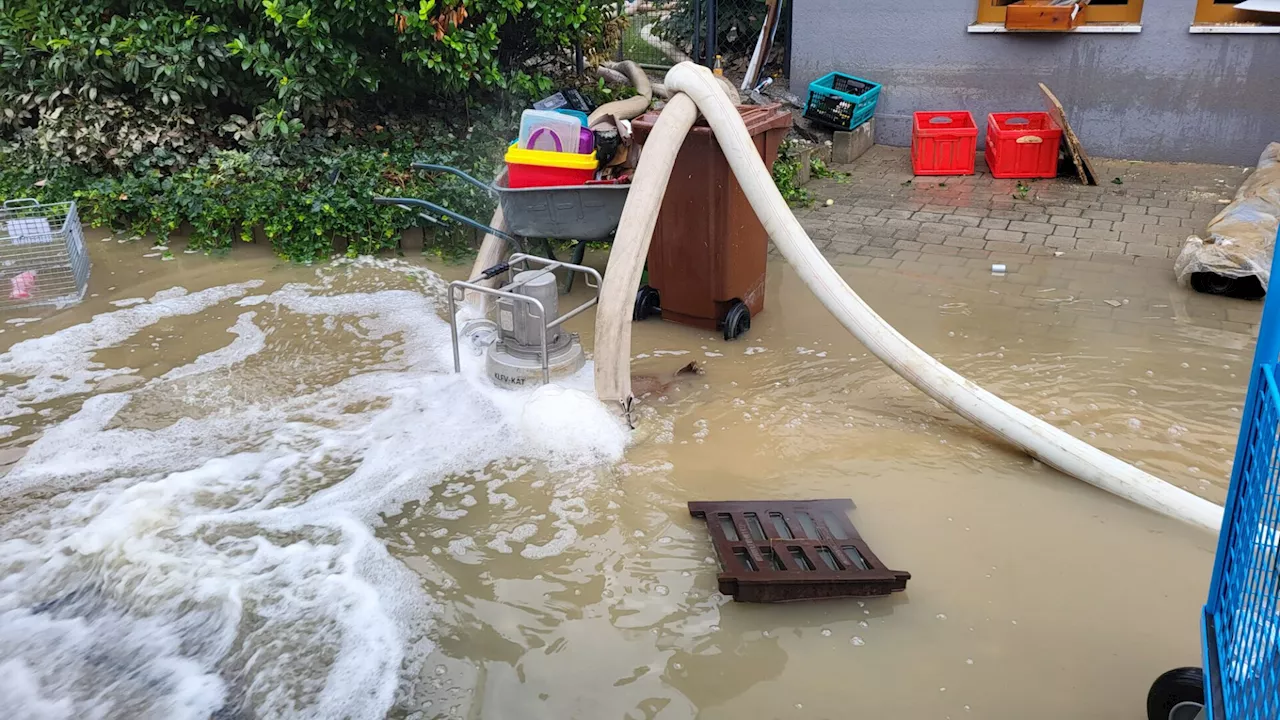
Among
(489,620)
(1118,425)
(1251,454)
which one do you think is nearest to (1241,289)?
(1118,425)

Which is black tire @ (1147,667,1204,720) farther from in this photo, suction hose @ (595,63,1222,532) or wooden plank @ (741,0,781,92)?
wooden plank @ (741,0,781,92)

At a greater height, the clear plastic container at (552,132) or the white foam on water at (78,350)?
the clear plastic container at (552,132)

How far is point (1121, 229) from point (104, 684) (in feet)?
24.0

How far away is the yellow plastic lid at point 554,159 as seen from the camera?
5355mm

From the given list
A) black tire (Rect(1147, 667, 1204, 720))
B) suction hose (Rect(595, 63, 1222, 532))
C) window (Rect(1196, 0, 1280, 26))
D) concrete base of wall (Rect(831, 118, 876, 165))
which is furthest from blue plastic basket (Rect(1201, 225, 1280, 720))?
window (Rect(1196, 0, 1280, 26))

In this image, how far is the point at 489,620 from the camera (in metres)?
3.29

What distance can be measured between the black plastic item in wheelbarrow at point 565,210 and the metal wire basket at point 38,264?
129 inches

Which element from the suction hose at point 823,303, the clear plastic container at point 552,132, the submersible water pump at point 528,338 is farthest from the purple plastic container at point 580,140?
the submersible water pump at point 528,338

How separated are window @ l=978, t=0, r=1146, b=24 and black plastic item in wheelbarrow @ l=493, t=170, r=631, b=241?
5.95 m

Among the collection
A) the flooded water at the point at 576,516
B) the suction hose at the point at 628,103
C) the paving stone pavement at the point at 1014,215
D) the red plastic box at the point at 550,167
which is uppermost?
the suction hose at the point at 628,103

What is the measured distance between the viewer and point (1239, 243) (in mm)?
5895

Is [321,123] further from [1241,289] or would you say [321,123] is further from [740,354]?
[1241,289]

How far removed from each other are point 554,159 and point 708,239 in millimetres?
1024

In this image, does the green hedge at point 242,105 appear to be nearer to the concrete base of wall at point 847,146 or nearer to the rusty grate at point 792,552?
the concrete base of wall at point 847,146
